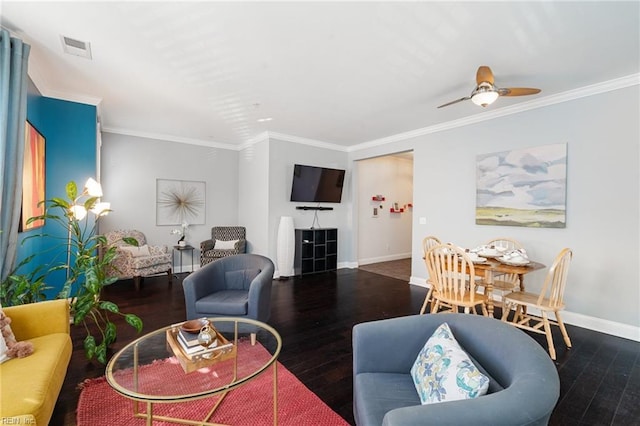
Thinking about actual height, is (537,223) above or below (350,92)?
below

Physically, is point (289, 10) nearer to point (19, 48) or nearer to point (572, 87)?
point (19, 48)

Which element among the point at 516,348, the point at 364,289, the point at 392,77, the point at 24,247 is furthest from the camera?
the point at 364,289

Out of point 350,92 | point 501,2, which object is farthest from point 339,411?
point 350,92

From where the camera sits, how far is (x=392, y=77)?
3.07m

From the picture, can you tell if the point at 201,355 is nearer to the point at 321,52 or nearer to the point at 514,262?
the point at 321,52

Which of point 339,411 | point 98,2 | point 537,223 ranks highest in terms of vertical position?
point 98,2

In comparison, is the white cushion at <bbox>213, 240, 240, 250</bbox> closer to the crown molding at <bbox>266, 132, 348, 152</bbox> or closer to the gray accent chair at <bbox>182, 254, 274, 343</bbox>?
the crown molding at <bbox>266, 132, 348, 152</bbox>

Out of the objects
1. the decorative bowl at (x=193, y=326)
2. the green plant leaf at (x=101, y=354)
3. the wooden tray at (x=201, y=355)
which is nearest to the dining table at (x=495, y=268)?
the wooden tray at (x=201, y=355)

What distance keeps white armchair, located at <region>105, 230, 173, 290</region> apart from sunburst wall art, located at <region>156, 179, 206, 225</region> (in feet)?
2.22

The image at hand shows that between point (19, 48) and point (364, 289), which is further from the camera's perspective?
point (364, 289)

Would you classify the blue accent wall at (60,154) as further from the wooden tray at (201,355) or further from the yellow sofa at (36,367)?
the wooden tray at (201,355)

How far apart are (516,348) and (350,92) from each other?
308 centimetres

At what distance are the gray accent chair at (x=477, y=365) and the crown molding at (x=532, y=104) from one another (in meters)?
3.41

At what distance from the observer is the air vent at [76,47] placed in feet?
8.25
